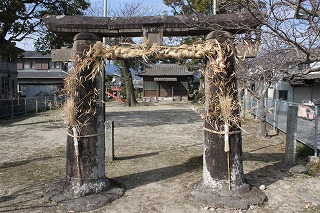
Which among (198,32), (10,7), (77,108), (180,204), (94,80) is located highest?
(10,7)

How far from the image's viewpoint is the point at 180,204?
15.5ft

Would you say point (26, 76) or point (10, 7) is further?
point (26, 76)

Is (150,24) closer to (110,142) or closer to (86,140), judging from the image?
(86,140)

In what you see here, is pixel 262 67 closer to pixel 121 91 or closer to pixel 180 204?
pixel 180 204

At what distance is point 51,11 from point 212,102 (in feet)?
36.6

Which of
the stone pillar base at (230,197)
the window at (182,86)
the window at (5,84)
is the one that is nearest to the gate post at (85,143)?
the stone pillar base at (230,197)

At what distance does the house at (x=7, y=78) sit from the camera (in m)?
24.8

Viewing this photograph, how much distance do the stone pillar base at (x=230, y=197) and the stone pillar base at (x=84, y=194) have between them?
4.90 feet

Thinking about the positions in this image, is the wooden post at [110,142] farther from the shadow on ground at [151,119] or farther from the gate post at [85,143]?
the shadow on ground at [151,119]

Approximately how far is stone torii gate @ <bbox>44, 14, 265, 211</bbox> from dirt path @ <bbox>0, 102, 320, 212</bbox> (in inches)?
13.5

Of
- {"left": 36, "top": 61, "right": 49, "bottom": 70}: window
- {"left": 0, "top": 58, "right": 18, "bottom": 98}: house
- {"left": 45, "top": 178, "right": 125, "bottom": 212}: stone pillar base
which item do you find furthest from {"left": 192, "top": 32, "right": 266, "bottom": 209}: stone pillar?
{"left": 36, "top": 61, "right": 49, "bottom": 70}: window

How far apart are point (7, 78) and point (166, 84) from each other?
59.7 ft

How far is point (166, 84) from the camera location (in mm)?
35781

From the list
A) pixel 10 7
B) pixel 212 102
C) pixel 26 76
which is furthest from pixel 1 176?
pixel 26 76
